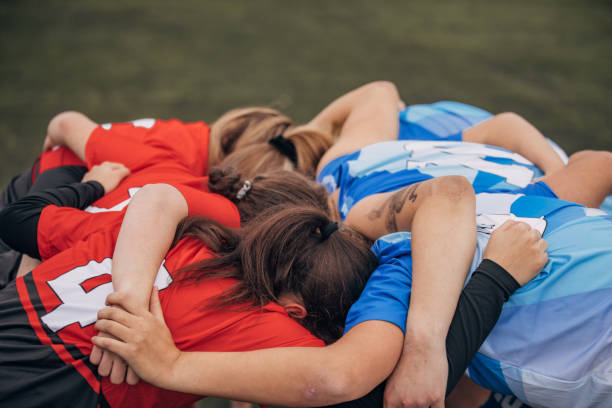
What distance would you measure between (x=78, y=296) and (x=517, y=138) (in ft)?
5.07

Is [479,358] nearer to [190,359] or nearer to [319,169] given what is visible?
[190,359]

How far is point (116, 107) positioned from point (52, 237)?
1.96m

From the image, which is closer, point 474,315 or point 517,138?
point 474,315

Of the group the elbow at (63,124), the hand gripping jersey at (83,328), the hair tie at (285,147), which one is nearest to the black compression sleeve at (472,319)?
the hand gripping jersey at (83,328)

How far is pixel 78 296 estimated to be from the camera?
108cm

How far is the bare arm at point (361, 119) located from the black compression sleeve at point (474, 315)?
764 millimetres

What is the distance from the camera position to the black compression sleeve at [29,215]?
1.28 meters

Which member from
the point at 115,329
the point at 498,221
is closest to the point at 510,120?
the point at 498,221

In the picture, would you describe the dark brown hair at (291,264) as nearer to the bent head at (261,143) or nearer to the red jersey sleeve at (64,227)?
the red jersey sleeve at (64,227)

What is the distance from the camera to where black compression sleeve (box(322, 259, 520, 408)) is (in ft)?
3.48

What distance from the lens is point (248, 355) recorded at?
3.31 feet

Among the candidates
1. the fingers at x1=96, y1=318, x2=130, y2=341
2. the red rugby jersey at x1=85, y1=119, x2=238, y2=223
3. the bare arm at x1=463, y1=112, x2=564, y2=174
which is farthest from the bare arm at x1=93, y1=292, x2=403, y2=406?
the bare arm at x1=463, y1=112, x2=564, y2=174

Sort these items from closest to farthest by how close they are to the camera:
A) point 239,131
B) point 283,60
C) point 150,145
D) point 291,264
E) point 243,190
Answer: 1. point 291,264
2. point 243,190
3. point 150,145
4. point 239,131
5. point 283,60

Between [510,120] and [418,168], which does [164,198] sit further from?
[510,120]
